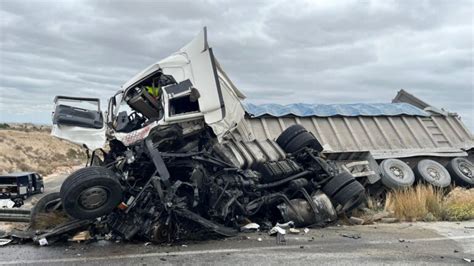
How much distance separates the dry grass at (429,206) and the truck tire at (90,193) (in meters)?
4.86

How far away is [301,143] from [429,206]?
2508 millimetres

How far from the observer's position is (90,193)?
6.08 meters

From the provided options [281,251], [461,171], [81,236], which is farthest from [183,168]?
[461,171]

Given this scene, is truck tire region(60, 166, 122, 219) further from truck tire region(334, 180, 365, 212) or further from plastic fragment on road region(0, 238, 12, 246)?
truck tire region(334, 180, 365, 212)

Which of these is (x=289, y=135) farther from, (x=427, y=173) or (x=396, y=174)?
(x=427, y=173)

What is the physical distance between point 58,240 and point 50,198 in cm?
87

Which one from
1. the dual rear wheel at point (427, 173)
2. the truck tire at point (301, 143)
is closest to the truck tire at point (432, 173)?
the dual rear wheel at point (427, 173)

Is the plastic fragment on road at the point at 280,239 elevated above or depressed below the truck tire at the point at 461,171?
below

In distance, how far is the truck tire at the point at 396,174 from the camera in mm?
9375

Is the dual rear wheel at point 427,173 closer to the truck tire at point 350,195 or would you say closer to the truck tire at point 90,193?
the truck tire at point 350,195

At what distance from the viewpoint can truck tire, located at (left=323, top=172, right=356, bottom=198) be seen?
7734 millimetres

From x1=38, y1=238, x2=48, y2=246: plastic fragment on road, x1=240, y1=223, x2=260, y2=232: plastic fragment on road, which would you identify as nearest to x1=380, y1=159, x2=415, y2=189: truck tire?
x1=240, y1=223, x2=260, y2=232: plastic fragment on road

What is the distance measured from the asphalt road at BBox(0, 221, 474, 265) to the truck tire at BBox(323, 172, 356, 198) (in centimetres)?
86

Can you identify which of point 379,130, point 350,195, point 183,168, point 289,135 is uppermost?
point 379,130
